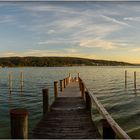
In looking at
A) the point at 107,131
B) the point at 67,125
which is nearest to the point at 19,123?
the point at 107,131

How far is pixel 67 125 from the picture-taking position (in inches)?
444

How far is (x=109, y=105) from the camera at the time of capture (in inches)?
909

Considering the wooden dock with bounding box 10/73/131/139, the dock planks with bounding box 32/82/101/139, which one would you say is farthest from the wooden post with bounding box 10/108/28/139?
the dock planks with bounding box 32/82/101/139

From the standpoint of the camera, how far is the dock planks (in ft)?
32.7

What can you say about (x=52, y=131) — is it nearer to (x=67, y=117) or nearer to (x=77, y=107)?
(x=67, y=117)

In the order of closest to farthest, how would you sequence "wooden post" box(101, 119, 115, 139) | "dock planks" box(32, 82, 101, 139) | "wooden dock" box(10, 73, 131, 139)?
"wooden dock" box(10, 73, 131, 139) < "wooden post" box(101, 119, 115, 139) < "dock planks" box(32, 82, 101, 139)

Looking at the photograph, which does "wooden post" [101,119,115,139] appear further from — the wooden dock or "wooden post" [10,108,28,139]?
"wooden post" [10,108,28,139]

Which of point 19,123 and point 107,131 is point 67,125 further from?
point 19,123

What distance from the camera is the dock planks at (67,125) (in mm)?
9977

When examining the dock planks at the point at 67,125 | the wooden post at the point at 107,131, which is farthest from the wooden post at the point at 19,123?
the dock planks at the point at 67,125

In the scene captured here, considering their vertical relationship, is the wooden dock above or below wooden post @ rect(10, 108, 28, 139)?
below

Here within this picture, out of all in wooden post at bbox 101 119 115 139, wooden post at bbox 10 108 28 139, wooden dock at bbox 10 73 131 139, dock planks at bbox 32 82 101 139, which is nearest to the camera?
wooden post at bbox 10 108 28 139

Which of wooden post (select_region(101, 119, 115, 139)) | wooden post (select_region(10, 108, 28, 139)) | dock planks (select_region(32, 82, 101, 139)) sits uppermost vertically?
wooden post (select_region(10, 108, 28, 139))

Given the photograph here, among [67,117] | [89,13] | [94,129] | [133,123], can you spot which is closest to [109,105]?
[133,123]
